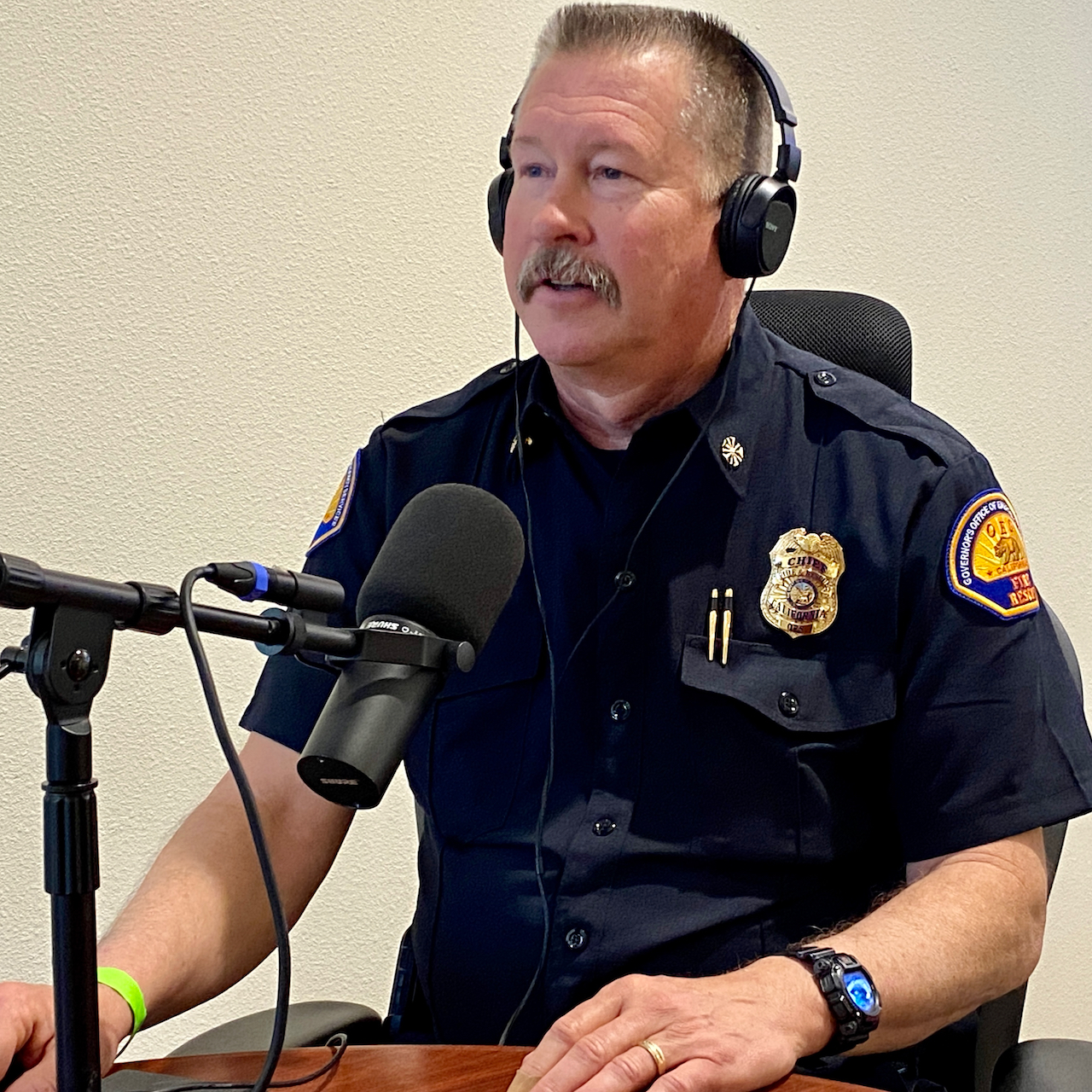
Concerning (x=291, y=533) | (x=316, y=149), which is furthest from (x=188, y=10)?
(x=291, y=533)

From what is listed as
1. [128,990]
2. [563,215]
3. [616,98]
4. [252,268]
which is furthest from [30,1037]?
[252,268]

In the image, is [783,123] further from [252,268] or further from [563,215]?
[252,268]

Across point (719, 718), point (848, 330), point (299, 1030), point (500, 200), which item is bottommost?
point (299, 1030)

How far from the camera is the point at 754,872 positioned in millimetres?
1180

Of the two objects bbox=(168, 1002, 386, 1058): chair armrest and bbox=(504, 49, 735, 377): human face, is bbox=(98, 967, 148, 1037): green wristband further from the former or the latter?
bbox=(504, 49, 735, 377): human face

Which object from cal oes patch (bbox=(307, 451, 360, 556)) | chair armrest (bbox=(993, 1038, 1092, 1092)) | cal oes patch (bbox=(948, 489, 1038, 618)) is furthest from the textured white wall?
chair armrest (bbox=(993, 1038, 1092, 1092))

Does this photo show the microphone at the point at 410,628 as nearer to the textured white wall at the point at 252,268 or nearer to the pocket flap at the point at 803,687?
the pocket flap at the point at 803,687

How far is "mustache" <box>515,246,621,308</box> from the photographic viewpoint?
123 cm

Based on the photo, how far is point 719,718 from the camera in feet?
3.96

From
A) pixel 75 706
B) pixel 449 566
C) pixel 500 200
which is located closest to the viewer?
pixel 75 706

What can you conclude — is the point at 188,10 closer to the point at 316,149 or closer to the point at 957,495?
the point at 316,149

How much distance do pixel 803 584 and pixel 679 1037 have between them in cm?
48

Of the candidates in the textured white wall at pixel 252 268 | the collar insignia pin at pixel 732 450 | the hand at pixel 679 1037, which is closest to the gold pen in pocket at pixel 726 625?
the collar insignia pin at pixel 732 450

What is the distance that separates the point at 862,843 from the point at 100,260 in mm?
1071
